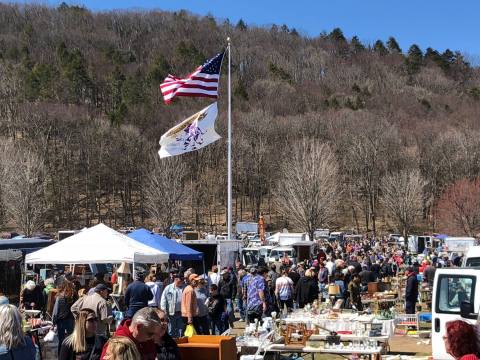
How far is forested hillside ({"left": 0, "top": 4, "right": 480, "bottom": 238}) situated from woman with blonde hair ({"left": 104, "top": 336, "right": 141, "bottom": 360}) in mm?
48926

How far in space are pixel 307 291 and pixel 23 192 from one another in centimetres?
3957

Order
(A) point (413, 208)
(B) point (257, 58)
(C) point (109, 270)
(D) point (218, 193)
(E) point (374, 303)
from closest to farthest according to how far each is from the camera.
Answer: (E) point (374, 303) → (C) point (109, 270) → (A) point (413, 208) → (D) point (218, 193) → (B) point (257, 58)

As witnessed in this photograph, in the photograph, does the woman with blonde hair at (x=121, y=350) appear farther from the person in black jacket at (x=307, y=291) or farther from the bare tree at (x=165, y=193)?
the bare tree at (x=165, y=193)

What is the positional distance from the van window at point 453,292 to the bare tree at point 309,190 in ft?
138

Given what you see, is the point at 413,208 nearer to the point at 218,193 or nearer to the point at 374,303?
the point at 218,193

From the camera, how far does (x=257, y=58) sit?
426 feet

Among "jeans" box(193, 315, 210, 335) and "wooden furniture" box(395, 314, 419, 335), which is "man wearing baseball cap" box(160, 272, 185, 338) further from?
"wooden furniture" box(395, 314, 419, 335)

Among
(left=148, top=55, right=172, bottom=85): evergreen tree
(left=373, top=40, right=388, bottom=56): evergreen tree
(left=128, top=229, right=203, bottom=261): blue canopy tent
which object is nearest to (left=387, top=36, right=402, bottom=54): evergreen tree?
(left=373, top=40, right=388, bottom=56): evergreen tree

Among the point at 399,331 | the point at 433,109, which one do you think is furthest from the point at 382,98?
the point at 399,331

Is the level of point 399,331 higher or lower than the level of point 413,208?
lower

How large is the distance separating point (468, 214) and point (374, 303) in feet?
132

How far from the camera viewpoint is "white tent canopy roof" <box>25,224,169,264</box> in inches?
580

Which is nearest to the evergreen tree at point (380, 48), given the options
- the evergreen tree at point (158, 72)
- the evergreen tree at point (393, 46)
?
the evergreen tree at point (393, 46)

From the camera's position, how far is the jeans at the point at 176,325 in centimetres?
1251
